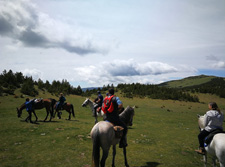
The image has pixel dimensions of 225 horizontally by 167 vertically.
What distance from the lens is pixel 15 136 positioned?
481 inches

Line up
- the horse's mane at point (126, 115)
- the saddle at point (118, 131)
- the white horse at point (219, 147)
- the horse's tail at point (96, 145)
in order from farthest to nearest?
the horse's mane at point (126, 115) → the saddle at point (118, 131) → the horse's tail at point (96, 145) → the white horse at point (219, 147)

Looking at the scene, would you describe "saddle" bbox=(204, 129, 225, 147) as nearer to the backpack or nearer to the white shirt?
the white shirt

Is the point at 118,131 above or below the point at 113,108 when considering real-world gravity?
below

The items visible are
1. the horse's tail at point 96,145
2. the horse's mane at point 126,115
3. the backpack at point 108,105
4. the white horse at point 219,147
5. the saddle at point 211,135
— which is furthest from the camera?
the horse's mane at point 126,115

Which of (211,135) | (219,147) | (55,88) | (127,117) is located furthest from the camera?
(55,88)

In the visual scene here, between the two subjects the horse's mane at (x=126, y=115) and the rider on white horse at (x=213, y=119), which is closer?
the rider on white horse at (x=213, y=119)

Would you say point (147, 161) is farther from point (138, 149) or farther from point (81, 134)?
point (81, 134)

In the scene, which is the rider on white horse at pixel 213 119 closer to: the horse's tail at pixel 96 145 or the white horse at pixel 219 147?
the white horse at pixel 219 147

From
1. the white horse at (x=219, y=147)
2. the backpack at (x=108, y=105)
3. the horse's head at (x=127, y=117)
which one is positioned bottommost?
the white horse at (x=219, y=147)

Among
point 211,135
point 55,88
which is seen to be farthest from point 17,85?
point 211,135

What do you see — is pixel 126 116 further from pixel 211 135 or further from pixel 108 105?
pixel 211 135

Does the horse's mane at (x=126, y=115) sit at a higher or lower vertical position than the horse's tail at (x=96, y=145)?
higher

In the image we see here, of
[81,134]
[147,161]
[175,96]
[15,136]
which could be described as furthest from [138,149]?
[175,96]

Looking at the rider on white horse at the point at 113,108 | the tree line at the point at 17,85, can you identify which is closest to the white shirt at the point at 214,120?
the rider on white horse at the point at 113,108
